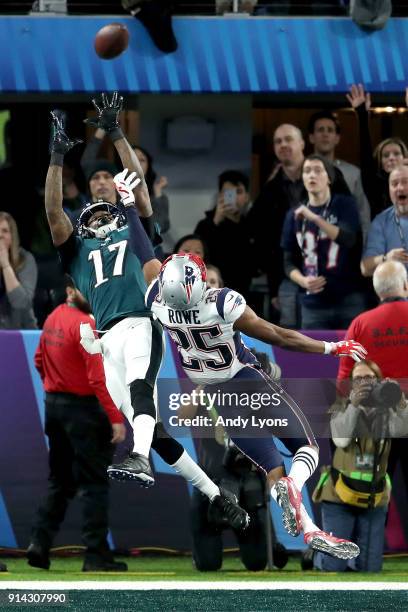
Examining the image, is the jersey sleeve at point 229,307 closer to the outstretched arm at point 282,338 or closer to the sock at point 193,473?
the outstretched arm at point 282,338

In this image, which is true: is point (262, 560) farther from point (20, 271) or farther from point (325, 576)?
point (20, 271)

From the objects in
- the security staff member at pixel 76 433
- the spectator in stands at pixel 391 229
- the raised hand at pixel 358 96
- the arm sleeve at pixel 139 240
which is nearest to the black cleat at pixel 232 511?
the arm sleeve at pixel 139 240

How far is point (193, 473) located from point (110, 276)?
1.19 m

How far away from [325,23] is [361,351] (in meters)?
4.23

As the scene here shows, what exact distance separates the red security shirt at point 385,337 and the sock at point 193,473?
1.36 m

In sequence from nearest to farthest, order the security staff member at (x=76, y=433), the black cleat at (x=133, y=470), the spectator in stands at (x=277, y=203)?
1. the black cleat at (x=133, y=470)
2. the security staff member at (x=76, y=433)
3. the spectator in stands at (x=277, y=203)

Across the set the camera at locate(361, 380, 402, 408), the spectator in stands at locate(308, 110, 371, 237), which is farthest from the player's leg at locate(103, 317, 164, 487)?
the spectator in stands at locate(308, 110, 371, 237)

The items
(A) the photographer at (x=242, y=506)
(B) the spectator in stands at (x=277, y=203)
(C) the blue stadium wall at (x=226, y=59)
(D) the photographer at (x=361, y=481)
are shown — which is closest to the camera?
(D) the photographer at (x=361, y=481)

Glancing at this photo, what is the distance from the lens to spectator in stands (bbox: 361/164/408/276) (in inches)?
386

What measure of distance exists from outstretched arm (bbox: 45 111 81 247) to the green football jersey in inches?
7.9

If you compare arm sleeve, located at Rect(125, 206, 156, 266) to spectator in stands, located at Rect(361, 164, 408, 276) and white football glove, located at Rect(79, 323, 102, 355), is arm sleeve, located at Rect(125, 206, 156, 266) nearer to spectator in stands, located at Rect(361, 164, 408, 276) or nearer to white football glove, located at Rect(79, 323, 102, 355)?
white football glove, located at Rect(79, 323, 102, 355)

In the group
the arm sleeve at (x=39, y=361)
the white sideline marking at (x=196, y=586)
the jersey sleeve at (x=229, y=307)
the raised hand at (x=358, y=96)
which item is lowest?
the white sideline marking at (x=196, y=586)

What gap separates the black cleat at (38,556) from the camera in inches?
363

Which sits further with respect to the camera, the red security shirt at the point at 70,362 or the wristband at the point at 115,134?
the red security shirt at the point at 70,362
